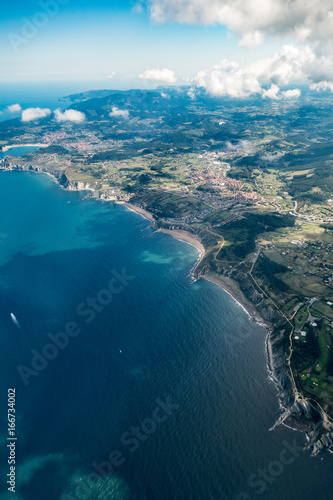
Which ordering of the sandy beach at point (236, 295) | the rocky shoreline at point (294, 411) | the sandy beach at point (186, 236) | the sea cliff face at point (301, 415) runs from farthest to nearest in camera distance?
the sandy beach at point (186, 236) → the sandy beach at point (236, 295) → the rocky shoreline at point (294, 411) → the sea cliff face at point (301, 415)

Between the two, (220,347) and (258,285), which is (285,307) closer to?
(258,285)

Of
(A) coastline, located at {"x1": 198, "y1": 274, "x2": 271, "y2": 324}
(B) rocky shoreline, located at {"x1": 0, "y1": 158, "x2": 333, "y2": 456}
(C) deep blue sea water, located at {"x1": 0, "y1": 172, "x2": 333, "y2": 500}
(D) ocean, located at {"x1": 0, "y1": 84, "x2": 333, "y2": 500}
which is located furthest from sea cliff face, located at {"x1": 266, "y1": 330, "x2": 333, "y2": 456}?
(A) coastline, located at {"x1": 198, "y1": 274, "x2": 271, "y2": 324}

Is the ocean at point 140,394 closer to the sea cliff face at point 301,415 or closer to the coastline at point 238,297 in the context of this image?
the sea cliff face at point 301,415

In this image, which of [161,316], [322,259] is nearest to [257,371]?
[161,316]

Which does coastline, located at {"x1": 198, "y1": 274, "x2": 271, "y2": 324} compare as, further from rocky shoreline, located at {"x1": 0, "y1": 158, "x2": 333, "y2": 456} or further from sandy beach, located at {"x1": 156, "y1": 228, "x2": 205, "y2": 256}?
sandy beach, located at {"x1": 156, "y1": 228, "x2": 205, "y2": 256}

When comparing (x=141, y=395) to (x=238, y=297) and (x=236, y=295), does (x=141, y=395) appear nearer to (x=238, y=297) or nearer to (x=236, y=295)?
(x=238, y=297)

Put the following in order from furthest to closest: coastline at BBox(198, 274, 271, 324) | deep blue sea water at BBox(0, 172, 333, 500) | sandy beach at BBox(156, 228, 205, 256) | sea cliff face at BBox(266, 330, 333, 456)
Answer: sandy beach at BBox(156, 228, 205, 256) < coastline at BBox(198, 274, 271, 324) < sea cliff face at BBox(266, 330, 333, 456) < deep blue sea water at BBox(0, 172, 333, 500)

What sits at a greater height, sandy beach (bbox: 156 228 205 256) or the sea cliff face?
sandy beach (bbox: 156 228 205 256)

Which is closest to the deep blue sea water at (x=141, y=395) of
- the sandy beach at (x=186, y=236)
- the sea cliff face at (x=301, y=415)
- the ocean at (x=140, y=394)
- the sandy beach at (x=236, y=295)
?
the ocean at (x=140, y=394)

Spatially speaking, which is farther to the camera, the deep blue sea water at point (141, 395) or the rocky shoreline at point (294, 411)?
the rocky shoreline at point (294, 411)
